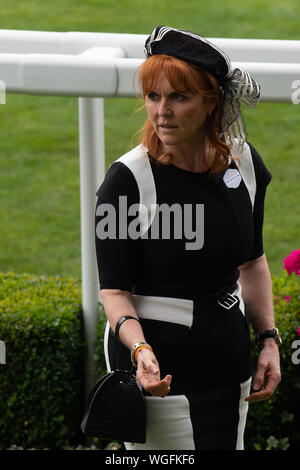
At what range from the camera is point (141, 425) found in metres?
2.52

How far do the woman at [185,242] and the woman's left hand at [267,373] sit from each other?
25mm

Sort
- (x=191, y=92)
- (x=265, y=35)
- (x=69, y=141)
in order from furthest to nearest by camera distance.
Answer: (x=265, y=35), (x=69, y=141), (x=191, y=92)

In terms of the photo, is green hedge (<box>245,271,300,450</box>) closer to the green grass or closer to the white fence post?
the white fence post

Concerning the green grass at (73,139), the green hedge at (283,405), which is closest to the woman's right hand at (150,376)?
the green hedge at (283,405)

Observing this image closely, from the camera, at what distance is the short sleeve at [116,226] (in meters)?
2.43

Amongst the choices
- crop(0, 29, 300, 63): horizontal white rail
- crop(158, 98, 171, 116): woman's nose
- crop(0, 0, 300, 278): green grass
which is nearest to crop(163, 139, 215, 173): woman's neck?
crop(158, 98, 171, 116): woman's nose

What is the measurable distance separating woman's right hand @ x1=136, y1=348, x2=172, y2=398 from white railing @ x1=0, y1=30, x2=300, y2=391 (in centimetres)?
76

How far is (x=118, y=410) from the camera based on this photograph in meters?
2.53

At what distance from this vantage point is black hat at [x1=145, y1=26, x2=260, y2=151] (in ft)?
7.66

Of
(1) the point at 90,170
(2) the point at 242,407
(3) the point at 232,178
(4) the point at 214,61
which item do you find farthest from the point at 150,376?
(1) the point at 90,170

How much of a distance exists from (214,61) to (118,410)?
3.37 ft
